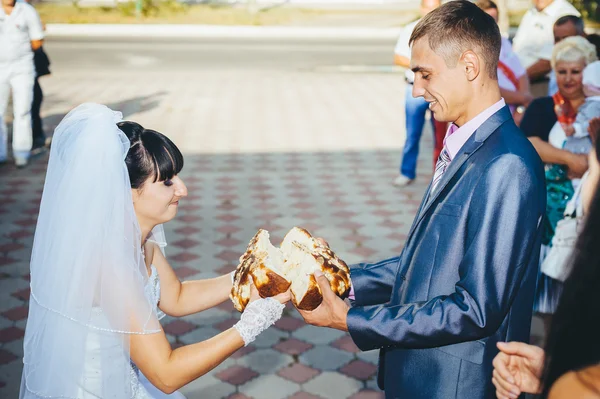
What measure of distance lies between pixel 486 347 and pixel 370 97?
37.6 ft

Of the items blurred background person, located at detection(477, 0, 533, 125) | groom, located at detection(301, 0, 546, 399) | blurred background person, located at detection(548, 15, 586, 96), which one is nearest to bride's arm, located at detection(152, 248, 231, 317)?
groom, located at detection(301, 0, 546, 399)

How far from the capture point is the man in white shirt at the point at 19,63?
8062 mm

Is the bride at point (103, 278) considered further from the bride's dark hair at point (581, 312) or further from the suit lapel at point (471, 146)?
the bride's dark hair at point (581, 312)

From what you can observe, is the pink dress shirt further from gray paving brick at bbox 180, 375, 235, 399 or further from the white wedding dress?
gray paving brick at bbox 180, 375, 235, 399

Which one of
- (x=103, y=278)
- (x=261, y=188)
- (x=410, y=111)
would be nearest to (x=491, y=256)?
(x=103, y=278)

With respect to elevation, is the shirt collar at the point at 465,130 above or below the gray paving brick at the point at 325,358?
above

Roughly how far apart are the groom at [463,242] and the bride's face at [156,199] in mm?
764

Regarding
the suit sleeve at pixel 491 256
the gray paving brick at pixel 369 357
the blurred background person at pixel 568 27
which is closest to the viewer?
the suit sleeve at pixel 491 256

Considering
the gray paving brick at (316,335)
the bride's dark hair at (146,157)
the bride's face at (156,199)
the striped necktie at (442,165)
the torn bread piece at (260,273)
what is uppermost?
the striped necktie at (442,165)

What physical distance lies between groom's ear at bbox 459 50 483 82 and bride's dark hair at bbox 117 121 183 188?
1.26m

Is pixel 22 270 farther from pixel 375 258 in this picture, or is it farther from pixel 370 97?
pixel 370 97

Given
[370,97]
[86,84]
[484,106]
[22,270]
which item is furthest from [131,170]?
[86,84]

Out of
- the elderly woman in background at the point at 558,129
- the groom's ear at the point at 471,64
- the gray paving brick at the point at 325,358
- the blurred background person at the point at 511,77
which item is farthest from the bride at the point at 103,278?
the blurred background person at the point at 511,77

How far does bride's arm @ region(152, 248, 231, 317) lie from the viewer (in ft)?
Result: 10.5
